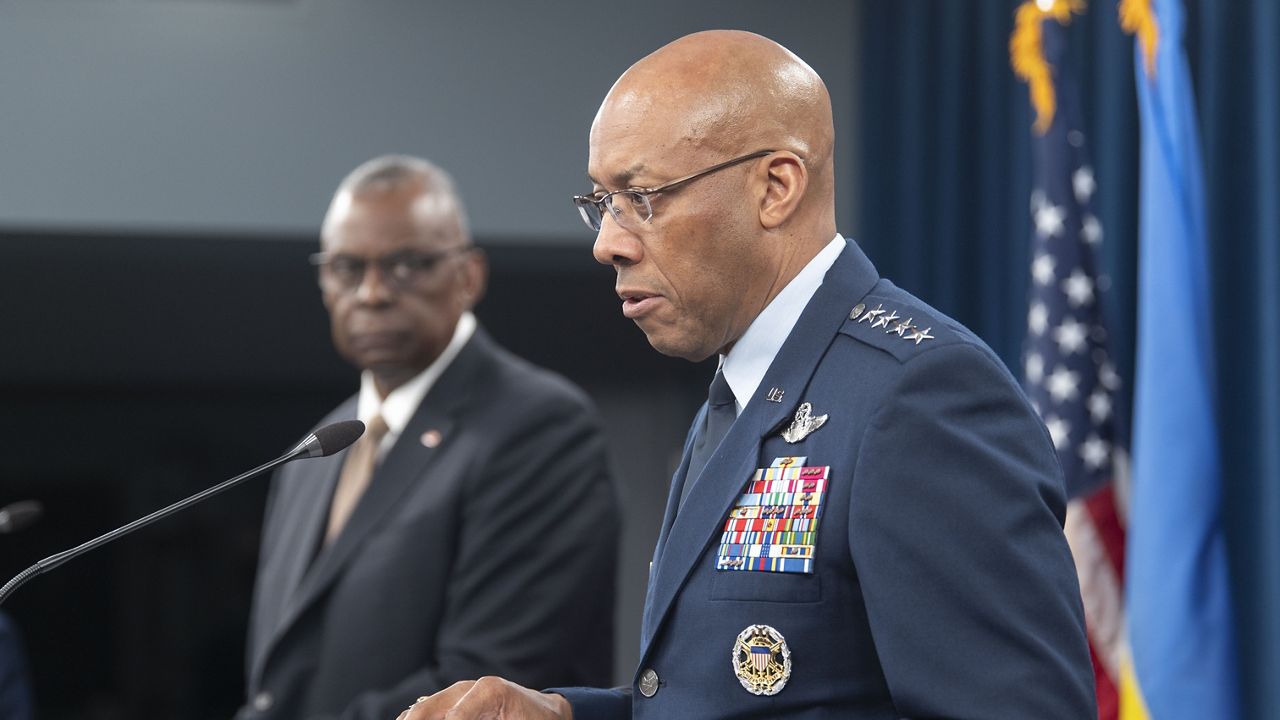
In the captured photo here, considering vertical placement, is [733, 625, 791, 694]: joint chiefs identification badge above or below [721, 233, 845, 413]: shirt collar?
below

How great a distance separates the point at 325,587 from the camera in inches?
107

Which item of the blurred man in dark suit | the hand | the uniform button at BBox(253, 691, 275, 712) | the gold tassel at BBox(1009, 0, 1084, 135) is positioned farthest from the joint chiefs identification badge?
the gold tassel at BBox(1009, 0, 1084, 135)

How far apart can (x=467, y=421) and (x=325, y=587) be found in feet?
1.34

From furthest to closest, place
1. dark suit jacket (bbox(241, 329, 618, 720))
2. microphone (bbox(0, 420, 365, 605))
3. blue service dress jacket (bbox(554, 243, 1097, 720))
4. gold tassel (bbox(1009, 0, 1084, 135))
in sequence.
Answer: gold tassel (bbox(1009, 0, 1084, 135)) < dark suit jacket (bbox(241, 329, 618, 720)) < microphone (bbox(0, 420, 365, 605)) < blue service dress jacket (bbox(554, 243, 1097, 720))

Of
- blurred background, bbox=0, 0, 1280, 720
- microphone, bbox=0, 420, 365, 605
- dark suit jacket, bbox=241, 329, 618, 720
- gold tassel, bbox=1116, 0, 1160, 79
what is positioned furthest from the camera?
blurred background, bbox=0, 0, 1280, 720

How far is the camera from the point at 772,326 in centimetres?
153

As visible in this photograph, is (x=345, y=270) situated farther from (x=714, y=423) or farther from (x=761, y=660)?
(x=761, y=660)

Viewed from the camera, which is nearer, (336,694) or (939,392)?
(939,392)

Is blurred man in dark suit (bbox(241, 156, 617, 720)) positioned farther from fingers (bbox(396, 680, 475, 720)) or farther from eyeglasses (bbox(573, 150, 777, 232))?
eyeglasses (bbox(573, 150, 777, 232))

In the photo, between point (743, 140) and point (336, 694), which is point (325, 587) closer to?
point (336, 694)

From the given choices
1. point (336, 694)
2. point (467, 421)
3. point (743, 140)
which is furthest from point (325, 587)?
point (743, 140)

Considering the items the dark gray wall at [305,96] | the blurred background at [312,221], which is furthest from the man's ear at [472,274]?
the dark gray wall at [305,96]

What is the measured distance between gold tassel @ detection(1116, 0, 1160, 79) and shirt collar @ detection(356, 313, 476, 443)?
143 centimetres

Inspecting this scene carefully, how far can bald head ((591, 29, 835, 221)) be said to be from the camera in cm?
149
